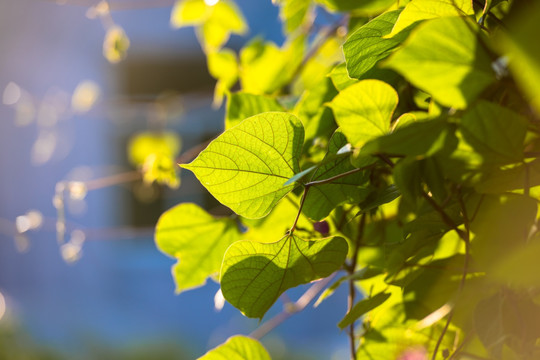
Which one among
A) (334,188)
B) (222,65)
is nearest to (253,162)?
(334,188)

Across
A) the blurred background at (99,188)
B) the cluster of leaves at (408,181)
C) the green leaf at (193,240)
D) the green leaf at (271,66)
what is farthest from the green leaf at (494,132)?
the blurred background at (99,188)

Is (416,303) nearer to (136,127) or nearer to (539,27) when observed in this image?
(539,27)

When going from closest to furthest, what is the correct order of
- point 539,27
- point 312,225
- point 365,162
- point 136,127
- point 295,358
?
point 539,27 < point 365,162 < point 312,225 < point 295,358 < point 136,127

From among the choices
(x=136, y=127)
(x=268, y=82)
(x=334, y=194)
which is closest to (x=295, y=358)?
(x=136, y=127)

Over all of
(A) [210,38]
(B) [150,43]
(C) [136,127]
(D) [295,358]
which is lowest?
(D) [295,358]

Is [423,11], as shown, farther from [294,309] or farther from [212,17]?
[212,17]

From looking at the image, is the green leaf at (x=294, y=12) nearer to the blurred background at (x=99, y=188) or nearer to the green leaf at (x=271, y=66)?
the green leaf at (x=271, y=66)
